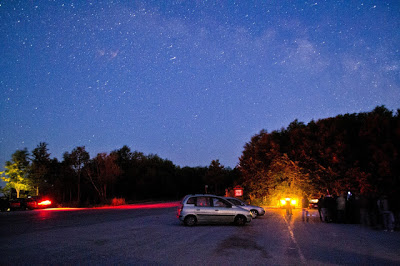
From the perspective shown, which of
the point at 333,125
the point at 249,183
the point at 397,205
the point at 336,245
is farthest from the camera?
the point at 249,183

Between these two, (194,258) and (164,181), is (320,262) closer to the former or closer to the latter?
(194,258)

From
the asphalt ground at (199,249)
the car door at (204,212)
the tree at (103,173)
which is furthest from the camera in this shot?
the tree at (103,173)

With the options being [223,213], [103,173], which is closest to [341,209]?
[223,213]

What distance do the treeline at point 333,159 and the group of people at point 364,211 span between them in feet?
2.92

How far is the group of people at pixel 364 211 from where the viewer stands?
560 inches

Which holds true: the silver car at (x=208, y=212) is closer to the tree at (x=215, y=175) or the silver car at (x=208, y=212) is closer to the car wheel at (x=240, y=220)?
the car wheel at (x=240, y=220)

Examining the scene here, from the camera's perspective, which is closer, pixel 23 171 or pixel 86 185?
pixel 23 171

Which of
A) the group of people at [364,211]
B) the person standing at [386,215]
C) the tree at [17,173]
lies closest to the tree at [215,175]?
the tree at [17,173]

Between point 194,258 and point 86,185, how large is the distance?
4387 cm

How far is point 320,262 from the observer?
7402mm

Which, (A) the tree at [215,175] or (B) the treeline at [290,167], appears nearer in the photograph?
(B) the treeline at [290,167]

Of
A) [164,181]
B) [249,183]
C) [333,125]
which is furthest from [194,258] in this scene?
[164,181]

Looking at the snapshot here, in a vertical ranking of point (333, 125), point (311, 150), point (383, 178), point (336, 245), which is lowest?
point (336, 245)

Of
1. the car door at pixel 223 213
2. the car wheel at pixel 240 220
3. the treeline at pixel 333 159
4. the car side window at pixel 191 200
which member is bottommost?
the car wheel at pixel 240 220
